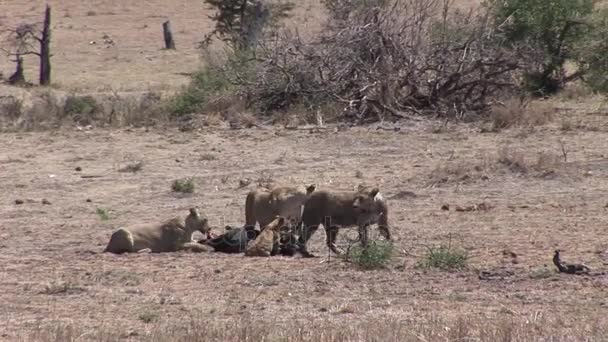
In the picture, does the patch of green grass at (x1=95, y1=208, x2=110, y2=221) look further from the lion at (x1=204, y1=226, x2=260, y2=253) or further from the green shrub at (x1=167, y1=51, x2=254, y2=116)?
the green shrub at (x1=167, y1=51, x2=254, y2=116)

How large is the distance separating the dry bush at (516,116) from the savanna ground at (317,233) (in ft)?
0.83

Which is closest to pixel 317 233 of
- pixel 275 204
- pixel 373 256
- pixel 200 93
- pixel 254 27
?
pixel 275 204

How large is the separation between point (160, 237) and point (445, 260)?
3.58 metres

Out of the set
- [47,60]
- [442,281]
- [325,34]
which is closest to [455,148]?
Answer: [325,34]

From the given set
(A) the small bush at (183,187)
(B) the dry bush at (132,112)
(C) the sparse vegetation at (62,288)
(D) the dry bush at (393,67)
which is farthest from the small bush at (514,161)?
(B) the dry bush at (132,112)

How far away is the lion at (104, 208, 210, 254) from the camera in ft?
40.9

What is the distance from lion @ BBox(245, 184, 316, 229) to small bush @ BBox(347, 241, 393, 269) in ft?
6.30

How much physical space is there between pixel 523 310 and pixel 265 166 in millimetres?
11139

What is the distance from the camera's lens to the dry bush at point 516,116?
76.5 feet

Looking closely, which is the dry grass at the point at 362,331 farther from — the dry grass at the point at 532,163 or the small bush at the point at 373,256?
the dry grass at the point at 532,163

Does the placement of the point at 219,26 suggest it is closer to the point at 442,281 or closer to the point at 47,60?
the point at 47,60

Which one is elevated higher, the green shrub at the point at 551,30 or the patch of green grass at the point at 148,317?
the green shrub at the point at 551,30

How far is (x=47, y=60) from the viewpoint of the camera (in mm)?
37125

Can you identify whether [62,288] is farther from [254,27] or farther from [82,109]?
→ [254,27]
